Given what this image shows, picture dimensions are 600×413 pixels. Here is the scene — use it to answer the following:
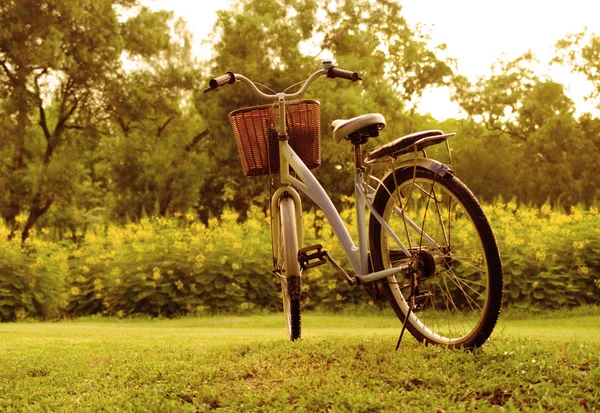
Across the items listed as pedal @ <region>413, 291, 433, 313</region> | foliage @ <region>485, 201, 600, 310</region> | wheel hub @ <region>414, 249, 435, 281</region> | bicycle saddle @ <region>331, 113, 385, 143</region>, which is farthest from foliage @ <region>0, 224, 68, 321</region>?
wheel hub @ <region>414, 249, 435, 281</region>

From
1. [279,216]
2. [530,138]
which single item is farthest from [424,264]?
[530,138]

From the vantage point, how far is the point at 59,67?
18.1 m

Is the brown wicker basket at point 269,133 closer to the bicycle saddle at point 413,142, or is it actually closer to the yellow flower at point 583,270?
the bicycle saddle at point 413,142

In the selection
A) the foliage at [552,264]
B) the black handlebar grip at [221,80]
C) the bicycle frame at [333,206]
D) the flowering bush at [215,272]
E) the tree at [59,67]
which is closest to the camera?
the bicycle frame at [333,206]

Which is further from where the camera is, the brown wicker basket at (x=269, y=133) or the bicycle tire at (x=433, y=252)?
the brown wicker basket at (x=269, y=133)

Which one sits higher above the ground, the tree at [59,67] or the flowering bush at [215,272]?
the tree at [59,67]

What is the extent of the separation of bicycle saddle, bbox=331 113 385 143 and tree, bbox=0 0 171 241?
13.8 m


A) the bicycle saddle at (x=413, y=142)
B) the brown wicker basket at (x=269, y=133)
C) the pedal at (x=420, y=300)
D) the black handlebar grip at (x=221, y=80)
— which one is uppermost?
the black handlebar grip at (x=221, y=80)

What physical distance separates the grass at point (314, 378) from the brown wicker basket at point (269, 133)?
114 centimetres

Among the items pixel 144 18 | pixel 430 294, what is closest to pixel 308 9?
pixel 144 18

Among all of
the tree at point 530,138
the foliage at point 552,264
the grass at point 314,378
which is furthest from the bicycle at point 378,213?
the tree at point 530,138

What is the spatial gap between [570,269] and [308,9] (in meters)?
12.4

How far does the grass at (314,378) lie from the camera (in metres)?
3.39

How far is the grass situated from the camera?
11.1 ft
